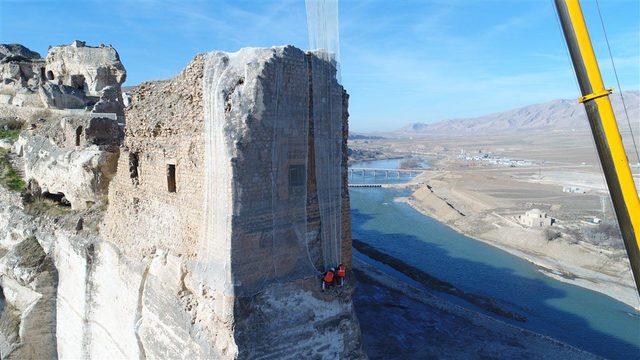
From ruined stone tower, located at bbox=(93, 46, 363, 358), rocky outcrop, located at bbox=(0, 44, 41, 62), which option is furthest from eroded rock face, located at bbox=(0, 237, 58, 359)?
rocky outcrop, located at bbox=(0, 44, 41, 62)

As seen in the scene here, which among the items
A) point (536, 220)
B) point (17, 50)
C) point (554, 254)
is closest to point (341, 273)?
point (554, 254)

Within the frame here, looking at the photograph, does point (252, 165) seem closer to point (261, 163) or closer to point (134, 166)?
point (261, 163)

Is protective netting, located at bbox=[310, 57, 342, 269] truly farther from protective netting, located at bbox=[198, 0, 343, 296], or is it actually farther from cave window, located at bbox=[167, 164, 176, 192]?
cave window, located at bbox=[167, 164, 176, 192]

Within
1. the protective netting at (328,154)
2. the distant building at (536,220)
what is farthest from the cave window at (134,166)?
the distant building at (536,220)

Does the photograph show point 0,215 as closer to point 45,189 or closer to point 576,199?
point 45,189

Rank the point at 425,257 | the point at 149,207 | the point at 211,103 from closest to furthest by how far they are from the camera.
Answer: the point at 211,103, the point at 149,207, the point at 425,257

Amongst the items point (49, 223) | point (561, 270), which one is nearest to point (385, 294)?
point (49, 223)

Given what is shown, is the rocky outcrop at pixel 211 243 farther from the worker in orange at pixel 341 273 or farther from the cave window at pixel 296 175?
the worker in orange at pixel 341 273
